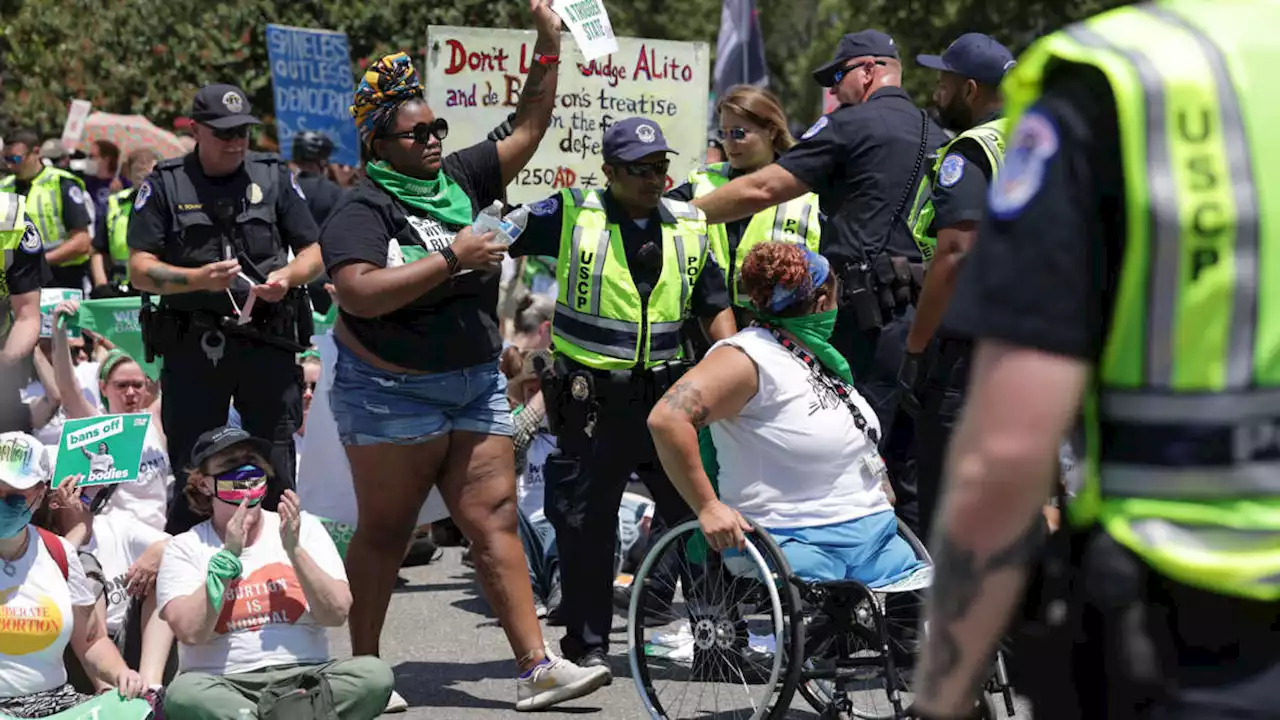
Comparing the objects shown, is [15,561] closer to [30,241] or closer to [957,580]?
[30,241]

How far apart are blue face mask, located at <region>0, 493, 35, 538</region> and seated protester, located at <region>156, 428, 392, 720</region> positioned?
0.46 metres

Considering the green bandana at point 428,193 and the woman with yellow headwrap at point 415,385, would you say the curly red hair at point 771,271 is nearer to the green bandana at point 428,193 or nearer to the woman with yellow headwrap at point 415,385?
the woman with yellow headwrap at point 415,385

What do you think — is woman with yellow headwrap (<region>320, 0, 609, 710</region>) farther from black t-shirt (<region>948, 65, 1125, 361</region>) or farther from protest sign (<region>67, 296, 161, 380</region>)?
protest sign (<region>67, 296, 161, 380</region>)

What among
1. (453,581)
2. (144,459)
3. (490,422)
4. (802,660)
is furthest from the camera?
(453,581)

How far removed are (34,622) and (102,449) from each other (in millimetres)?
1229

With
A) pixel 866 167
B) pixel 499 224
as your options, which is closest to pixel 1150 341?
pixel 499 224

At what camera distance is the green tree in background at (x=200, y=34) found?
20.6m

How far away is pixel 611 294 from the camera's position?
257 inches

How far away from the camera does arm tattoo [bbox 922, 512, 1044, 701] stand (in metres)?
2.10

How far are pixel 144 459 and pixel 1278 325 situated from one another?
20.4 feet

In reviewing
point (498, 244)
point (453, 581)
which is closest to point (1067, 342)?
point (498, 244)

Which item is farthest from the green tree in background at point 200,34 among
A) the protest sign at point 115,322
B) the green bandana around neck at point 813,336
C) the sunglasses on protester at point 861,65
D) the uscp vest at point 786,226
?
the green bandana around neck at point 813,336

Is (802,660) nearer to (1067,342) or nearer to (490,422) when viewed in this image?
(490,422)

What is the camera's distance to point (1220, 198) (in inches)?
78.6
